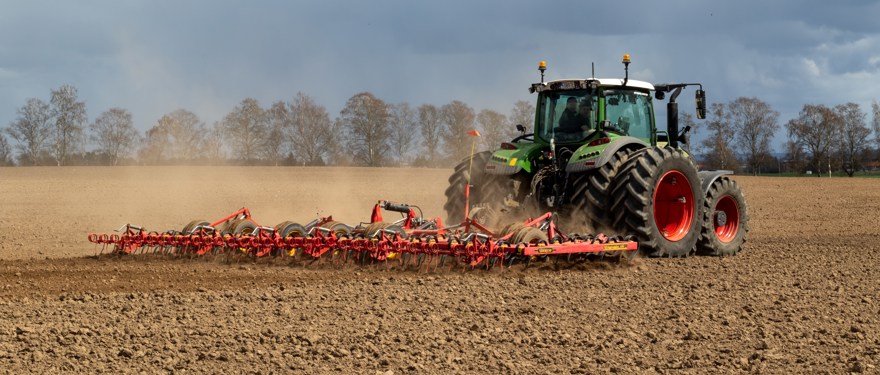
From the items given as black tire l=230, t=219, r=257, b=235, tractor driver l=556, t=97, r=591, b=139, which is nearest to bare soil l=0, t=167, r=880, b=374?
black tire l=230, t=219, r=257, b=235

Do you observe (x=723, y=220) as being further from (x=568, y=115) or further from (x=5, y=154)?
(x=5, y=154)

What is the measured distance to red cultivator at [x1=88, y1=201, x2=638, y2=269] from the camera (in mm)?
7812

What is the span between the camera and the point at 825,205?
21.1 metres

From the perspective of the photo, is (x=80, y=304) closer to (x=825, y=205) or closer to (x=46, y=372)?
(x=46, y=372)

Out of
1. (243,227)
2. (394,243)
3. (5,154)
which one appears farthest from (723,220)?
(5,154)

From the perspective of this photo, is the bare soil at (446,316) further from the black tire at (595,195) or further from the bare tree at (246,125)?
the bare tree at (246,125)

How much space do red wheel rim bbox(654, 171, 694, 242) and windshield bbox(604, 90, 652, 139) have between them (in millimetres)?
599

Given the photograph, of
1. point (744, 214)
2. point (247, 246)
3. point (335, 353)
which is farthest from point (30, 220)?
point (335, 353)

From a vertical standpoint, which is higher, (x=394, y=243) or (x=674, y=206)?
(x=674, y=206)

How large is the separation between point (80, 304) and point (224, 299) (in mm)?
967

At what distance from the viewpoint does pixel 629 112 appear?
9.84 meters

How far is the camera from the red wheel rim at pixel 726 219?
1056 cm

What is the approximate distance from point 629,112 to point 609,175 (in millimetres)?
1223

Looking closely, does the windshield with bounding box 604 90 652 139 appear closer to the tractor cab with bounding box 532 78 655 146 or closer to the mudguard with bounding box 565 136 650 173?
the tractor cab with bounding box 532 78 655 146
